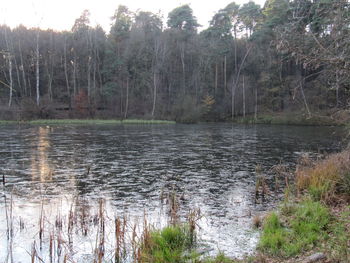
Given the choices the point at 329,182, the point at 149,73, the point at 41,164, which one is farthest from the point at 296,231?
the point at 149,73

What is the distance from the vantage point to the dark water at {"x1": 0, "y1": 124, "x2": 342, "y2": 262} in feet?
29.6

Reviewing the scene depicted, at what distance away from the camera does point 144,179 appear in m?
14.5

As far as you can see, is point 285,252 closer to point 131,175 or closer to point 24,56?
point 131,175

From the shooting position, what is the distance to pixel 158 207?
34.3 ft

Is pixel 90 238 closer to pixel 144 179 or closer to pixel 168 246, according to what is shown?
pixel 168 246

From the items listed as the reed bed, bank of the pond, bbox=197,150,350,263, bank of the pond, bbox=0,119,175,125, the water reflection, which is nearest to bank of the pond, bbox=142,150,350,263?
bank of the pond, bbox=197,150,350,263

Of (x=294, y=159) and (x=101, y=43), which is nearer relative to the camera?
(x=294, y=159)

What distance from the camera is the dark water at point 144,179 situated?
9.02 meters

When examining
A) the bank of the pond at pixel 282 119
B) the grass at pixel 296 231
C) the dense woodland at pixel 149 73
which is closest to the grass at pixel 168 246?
the grass at pixel 296 231

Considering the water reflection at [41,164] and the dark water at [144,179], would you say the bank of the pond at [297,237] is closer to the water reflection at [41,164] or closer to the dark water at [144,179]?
the dark water at [144,179]

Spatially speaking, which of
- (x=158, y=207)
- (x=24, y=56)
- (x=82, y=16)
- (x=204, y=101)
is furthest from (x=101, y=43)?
(x=158, y=207)

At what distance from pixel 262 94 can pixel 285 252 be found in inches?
2323

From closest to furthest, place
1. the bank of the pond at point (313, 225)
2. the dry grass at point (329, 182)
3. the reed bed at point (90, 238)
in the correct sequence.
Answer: the bank of the pond at point (313, 225) → the reed bed at point (90, 238) → the dry grass at point (329, 182)

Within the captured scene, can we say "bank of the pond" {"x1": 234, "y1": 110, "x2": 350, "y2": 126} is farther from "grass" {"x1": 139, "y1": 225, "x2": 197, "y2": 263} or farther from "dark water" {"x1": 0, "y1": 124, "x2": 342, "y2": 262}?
"grass" {"x1": 139, "y1": 225, "x2": 197, "y2": 263}
